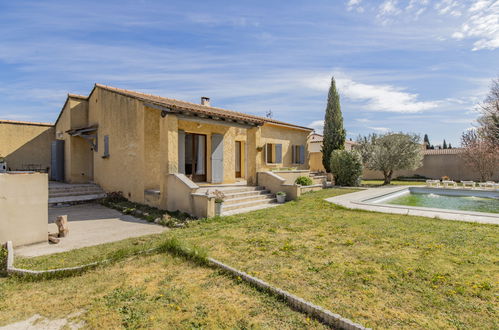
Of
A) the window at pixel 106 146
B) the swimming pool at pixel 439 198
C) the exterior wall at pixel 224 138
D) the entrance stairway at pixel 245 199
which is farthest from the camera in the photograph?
the window at pixel 106 146

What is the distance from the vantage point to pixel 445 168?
2789 centimetres

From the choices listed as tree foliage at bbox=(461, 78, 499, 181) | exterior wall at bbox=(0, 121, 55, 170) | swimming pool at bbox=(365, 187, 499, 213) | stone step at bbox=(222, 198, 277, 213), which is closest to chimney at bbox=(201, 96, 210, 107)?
exterior wall at bbox=(0, 121, 55, 170)

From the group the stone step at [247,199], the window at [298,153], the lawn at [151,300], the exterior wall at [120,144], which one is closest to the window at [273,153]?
the window at [298,153]

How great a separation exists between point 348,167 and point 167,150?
1399 cm

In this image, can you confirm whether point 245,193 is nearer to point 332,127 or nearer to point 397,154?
point 332,127

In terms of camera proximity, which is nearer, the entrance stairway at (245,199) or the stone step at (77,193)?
the entrance stairway at (245,199)

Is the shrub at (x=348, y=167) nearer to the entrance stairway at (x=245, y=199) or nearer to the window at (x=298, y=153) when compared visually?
the window at (x=298, y=153)

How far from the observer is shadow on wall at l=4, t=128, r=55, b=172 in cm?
1695

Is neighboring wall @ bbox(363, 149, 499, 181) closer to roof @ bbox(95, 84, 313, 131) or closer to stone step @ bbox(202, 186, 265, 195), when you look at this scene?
roof @ bbox(95, 84, 313, 131)

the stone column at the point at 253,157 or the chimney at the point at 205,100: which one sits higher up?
the chimney at the point at 205,100

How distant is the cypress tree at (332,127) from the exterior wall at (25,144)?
21524 mm

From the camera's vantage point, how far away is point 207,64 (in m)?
13.4

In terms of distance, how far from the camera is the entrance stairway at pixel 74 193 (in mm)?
12872

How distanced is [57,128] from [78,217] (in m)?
11.3
